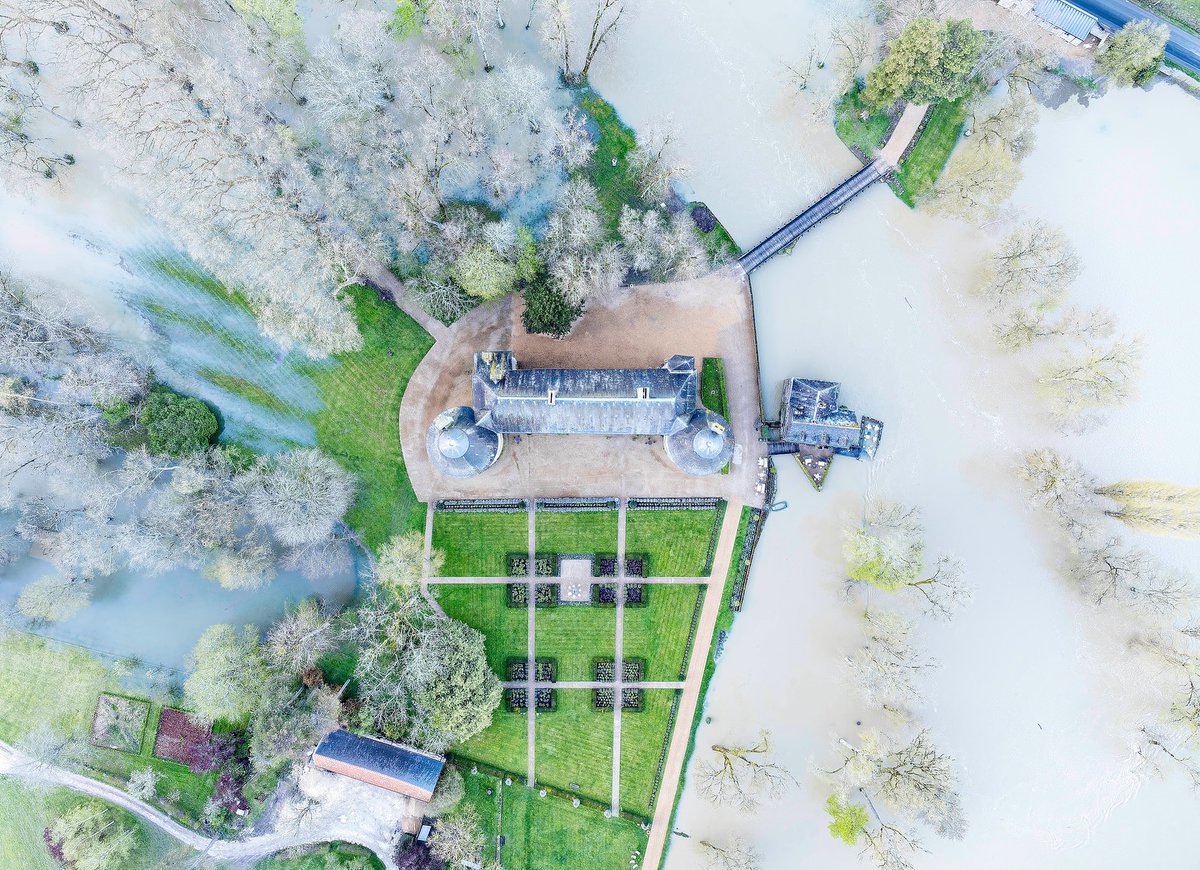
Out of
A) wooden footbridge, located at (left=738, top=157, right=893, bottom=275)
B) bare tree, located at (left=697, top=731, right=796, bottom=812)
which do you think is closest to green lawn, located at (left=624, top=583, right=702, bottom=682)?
bare tree, located at (left=697, top=731, right=796, bottom=812)

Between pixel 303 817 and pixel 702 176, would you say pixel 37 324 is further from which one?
pixel 702 176

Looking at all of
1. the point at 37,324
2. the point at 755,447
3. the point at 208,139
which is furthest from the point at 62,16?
the point at 755,447

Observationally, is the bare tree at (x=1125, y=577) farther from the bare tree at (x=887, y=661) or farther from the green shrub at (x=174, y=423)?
the green shrub at (x=174, y=423)

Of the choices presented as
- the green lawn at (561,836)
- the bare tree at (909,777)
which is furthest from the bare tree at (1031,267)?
the green lawn at (561,836)

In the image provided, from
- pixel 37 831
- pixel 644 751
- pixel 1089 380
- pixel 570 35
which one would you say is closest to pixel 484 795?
pixel 644 751

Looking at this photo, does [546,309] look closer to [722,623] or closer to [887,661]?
[722,623]

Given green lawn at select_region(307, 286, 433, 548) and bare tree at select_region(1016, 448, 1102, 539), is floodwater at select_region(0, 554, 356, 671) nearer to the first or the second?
green lawn at select_region(307, 286, 433, 548)
